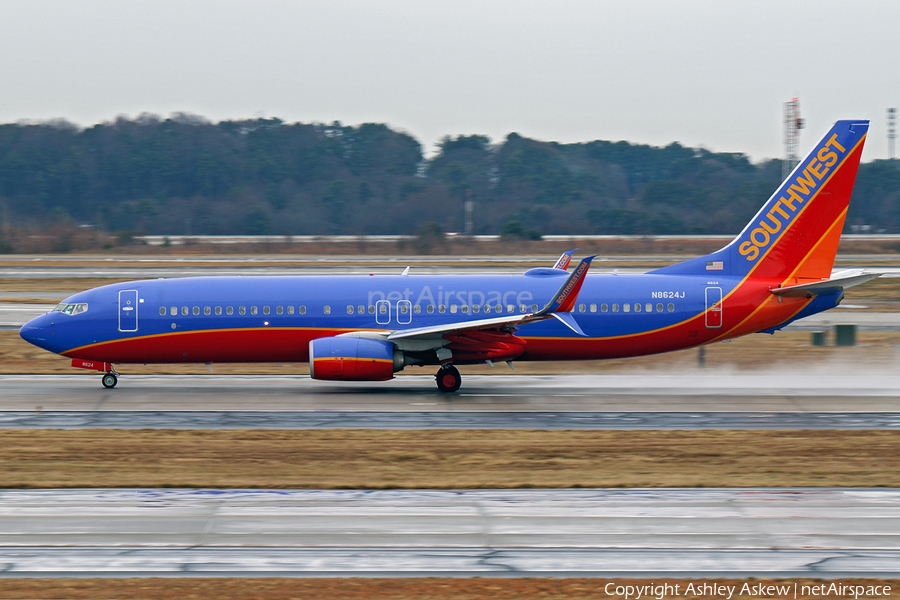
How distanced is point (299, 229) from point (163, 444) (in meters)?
106

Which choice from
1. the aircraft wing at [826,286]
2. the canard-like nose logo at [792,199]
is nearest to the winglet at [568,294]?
the canard-like nose logo at [792,199]

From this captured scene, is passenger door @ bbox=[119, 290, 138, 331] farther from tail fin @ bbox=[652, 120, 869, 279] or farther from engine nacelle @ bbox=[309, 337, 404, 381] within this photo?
tail fin @ bbox=[652, 120, 869, 279]

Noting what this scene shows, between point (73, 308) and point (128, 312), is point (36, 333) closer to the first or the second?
point (73, 308)

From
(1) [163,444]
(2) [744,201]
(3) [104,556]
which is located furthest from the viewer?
(2) [744,201]

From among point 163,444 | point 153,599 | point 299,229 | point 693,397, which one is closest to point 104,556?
point 153,599

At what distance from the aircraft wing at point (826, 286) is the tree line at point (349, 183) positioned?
277 ft

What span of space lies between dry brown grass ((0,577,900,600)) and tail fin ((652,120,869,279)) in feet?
58.7

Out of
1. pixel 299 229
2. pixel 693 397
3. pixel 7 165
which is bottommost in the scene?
pixel 693 397

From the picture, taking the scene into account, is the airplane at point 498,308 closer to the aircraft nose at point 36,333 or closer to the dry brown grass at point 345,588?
the aircraft nose at point 36,333

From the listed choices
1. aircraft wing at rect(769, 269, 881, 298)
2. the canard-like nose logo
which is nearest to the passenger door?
the canard-like nose logo

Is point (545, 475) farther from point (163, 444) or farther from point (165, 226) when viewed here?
point (165, 226)

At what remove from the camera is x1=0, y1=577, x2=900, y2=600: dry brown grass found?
1123 cm

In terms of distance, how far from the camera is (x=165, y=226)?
12825 centimetres

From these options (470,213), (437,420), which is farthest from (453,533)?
(470,213)
